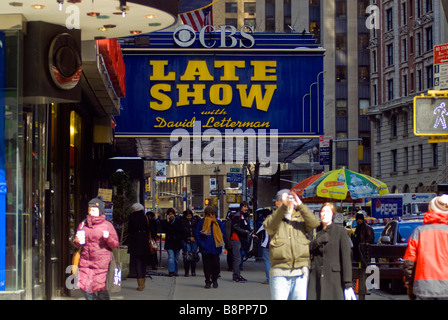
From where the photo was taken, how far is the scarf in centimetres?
1897

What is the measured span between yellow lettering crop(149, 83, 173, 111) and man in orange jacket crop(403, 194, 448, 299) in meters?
14.7

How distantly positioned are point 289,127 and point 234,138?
1.57m

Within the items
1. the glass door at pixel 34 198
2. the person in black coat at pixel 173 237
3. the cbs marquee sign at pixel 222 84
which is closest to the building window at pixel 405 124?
the cbs marquee sign at pixel 222 84

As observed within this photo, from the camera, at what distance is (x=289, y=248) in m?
9.97

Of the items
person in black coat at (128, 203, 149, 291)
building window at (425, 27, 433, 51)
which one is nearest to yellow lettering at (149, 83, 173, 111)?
person in black coat at (128, 203, 149, 291)

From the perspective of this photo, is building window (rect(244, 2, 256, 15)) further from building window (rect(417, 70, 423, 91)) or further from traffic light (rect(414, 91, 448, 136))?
traffic light (rect(414, 91, 448, 136))

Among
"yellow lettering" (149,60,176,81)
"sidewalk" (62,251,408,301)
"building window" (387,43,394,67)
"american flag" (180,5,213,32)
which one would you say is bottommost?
"sidewalk" (62,251,408,301)

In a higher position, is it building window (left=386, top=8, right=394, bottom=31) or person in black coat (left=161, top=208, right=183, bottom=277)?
building window (left=386, top=8, right=394, bottom=31)

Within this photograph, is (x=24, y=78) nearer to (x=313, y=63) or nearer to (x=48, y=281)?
(x=48, y=281)

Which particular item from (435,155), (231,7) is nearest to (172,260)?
(435,155)
